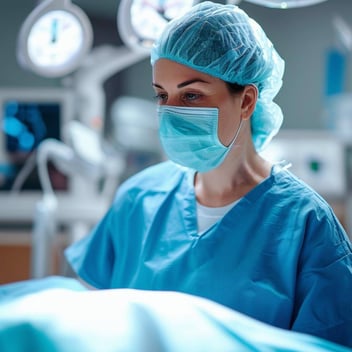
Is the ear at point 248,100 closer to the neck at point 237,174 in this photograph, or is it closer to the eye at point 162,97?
the neck at point 237,174

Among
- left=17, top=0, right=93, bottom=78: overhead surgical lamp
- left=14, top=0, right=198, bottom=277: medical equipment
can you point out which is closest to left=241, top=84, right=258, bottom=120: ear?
left=17, top=0, right=93, bottom=78: overhead surgical lamp

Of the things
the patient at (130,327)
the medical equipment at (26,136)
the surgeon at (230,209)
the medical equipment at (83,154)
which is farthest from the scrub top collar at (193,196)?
the medical equipment at (26,136)

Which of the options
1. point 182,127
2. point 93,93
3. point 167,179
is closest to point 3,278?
point 93,93

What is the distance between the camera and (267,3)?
68.4 inches

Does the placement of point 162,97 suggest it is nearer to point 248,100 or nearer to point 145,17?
point 248,100

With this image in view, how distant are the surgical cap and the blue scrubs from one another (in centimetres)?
26

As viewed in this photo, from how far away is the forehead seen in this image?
1.46 meters

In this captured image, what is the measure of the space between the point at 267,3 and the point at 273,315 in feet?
2.77

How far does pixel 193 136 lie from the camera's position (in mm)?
1513

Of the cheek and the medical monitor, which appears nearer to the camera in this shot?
the cheek

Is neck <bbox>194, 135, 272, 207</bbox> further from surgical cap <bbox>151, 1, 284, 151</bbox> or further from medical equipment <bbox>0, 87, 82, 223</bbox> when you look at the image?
medical equipment <bbox>0, 87, 82, 223</bbox>

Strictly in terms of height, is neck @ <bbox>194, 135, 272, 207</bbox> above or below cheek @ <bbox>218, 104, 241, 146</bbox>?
below

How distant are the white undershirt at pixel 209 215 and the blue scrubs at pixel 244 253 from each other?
0.7 inches

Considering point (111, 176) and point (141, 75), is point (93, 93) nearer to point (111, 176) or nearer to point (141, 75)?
point (111, 176)
